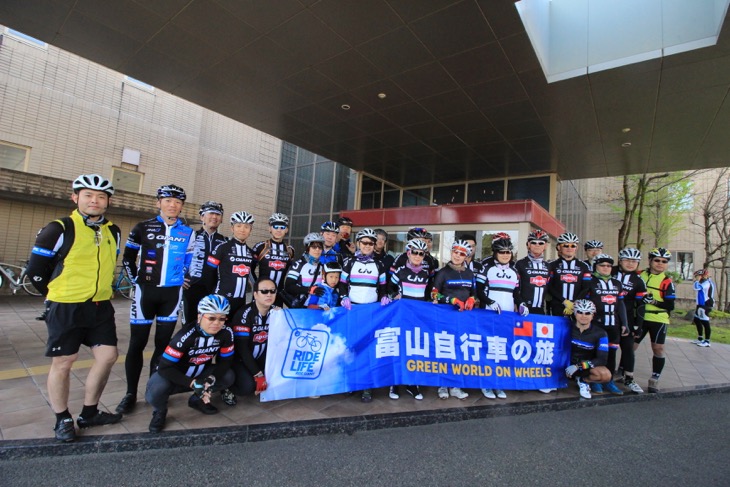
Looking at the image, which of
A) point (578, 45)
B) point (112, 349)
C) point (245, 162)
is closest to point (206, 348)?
point (112, 349)

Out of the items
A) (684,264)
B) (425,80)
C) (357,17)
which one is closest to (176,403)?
(357,17)

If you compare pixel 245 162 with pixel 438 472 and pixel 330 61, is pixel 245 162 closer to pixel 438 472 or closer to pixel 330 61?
pixel 330 61

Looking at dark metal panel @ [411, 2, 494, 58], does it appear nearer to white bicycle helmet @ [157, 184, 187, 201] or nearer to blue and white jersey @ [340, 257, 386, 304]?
blue and white jersey @ [340, 257, 386, 304]

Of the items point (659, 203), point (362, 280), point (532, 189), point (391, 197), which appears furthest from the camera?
point (659, 203)

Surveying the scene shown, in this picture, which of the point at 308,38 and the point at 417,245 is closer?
the point at 417,245

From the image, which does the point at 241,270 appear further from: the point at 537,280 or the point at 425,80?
the point at 425,80

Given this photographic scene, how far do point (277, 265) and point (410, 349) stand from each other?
6.47 ft

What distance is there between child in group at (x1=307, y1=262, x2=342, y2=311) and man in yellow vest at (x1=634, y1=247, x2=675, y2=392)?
459cm

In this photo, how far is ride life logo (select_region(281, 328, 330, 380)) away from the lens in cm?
376

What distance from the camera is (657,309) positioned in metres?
5.24

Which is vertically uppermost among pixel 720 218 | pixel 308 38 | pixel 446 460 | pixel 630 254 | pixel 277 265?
pixel 308 38

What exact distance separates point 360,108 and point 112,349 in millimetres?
7352

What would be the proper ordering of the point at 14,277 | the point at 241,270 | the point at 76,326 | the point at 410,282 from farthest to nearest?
the point at 14,277 → the point at 410,282 → the point at 241,270 → the point at 76,326

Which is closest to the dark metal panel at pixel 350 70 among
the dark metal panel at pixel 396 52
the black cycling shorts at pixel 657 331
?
the dark metal panel at pixel 396 52
